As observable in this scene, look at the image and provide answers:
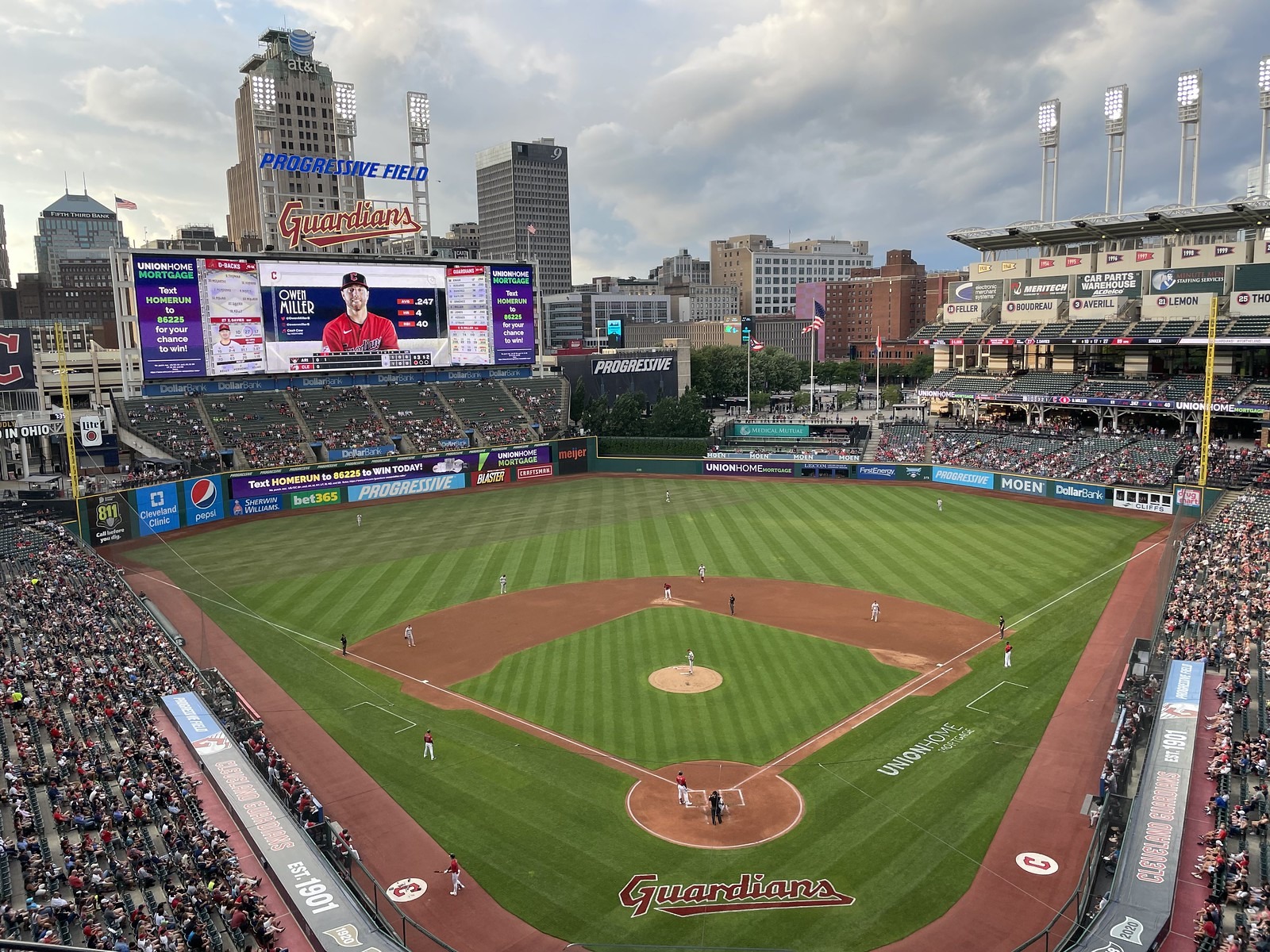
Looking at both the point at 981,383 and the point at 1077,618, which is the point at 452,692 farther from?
the point at 981,383

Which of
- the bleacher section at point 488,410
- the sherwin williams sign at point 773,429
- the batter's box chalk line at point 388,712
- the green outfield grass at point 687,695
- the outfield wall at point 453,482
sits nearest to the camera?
the green outfield grass at point 687,695

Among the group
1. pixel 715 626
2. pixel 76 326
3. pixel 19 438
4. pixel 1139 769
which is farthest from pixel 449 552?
pixel 76 326

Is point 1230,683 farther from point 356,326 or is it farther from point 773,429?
point 356,326

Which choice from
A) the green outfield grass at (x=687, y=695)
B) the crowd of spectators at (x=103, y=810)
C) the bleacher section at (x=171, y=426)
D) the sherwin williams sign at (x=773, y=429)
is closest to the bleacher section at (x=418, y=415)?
the bleacher section at (x=171, y=426)

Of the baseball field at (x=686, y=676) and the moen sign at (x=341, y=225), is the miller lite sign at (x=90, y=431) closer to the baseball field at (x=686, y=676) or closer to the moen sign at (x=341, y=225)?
the baseball field at (x=686, y=676)

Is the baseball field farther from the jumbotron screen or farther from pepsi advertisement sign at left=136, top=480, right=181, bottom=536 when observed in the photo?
the jumbotron screen
